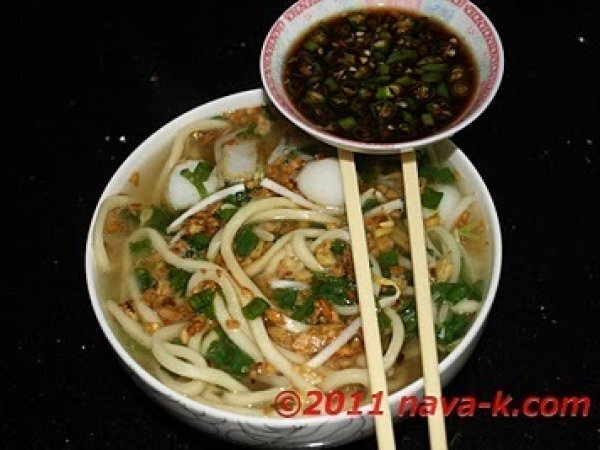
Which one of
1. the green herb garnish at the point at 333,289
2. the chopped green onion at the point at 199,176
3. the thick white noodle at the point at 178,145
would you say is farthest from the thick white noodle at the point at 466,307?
the thick white noodle at the point at 178,145

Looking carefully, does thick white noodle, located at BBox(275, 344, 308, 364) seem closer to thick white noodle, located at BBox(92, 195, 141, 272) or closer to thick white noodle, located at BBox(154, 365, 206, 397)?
thick white noodle, located at BBox(154, 365, 206, 397)

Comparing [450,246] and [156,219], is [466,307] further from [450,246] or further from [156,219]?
[156,219]

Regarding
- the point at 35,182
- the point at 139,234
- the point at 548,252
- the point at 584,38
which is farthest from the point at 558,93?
the point at 35,182

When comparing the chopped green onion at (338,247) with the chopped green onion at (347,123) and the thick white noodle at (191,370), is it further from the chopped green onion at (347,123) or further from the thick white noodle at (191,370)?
the thick white noodle at (191,370)

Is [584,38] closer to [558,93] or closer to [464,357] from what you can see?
[558,93]

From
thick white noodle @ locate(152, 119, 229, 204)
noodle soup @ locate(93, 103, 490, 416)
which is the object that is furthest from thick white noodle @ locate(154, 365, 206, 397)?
thick white noodle @ locate(152, 119, 229, 204)
